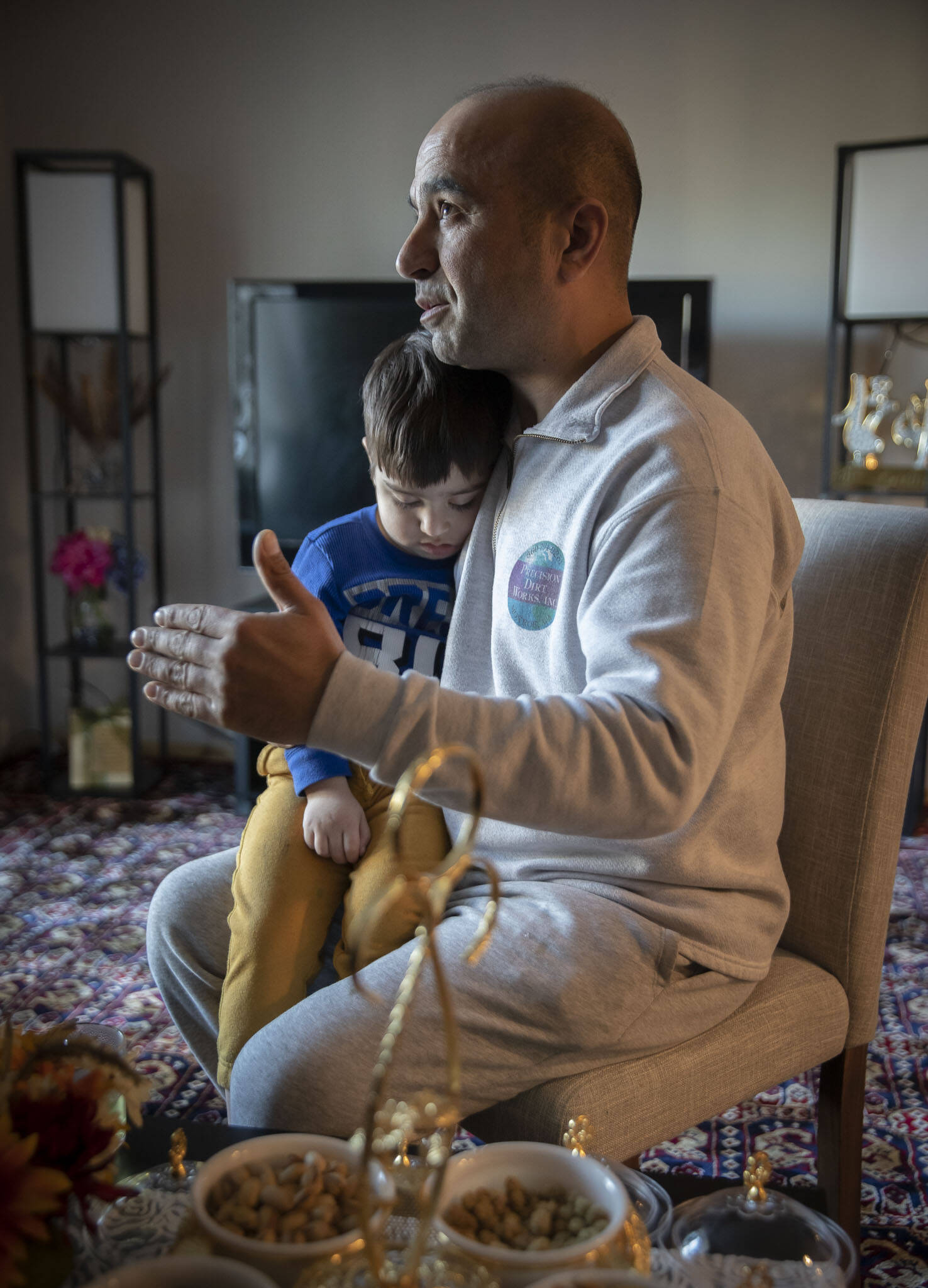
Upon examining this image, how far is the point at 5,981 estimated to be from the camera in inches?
86.7

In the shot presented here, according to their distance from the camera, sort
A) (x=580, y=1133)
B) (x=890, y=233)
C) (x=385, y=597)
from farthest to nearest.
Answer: (x=890, y=233) < (x=385, y=597) < (x=580, y=1133)

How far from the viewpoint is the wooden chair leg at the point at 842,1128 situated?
1.17 meters

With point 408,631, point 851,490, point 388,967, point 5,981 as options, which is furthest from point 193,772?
point 388,967

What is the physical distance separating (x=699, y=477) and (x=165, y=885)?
810 mm

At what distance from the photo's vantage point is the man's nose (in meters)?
1.19

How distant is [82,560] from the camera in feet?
10.7

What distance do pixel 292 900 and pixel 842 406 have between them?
2.62 meters

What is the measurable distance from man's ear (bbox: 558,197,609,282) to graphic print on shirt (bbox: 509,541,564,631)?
0.30 metres

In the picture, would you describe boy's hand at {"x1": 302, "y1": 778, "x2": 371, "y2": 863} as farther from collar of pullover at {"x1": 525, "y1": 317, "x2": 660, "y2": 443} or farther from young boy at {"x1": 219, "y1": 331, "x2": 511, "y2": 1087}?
collar of pullover at {"x1": 525, "y1": 317, "x2": 660, "y2": 443}

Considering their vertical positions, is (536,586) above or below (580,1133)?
above

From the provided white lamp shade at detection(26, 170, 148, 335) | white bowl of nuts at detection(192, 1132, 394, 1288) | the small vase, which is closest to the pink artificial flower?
the small vase

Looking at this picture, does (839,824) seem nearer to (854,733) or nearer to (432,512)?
(854,733)

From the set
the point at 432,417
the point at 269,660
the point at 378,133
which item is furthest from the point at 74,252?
the point at 269,660

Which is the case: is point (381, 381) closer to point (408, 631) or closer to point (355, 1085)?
point (408, 631)
